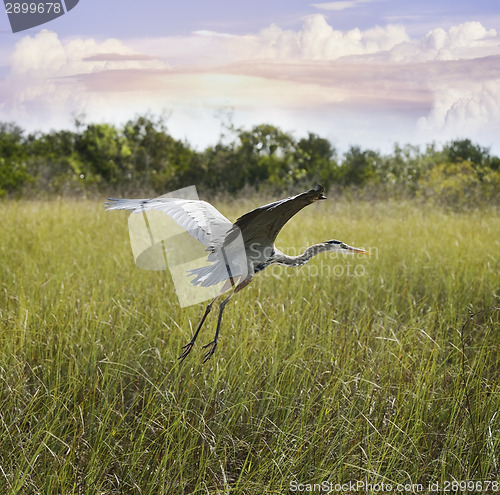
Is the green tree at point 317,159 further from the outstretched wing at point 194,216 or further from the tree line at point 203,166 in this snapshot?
the outstretched wing at point 194,216

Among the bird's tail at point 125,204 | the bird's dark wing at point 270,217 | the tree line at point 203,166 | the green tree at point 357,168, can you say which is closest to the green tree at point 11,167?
the tree line at point 203,166

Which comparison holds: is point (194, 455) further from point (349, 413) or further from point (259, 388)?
point (349, 413)

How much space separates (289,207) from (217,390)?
153cm

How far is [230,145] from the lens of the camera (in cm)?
1418

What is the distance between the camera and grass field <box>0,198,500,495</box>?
2.36 metres

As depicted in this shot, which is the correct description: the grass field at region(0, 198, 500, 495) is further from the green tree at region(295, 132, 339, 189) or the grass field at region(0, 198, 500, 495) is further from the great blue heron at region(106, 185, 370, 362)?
the green tree at region(295, 132, 339, 189)

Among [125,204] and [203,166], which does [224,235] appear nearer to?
[125,204]

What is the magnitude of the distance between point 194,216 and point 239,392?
1.23 m

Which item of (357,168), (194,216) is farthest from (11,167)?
(194,216)

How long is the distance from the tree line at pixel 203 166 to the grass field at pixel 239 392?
7487mm

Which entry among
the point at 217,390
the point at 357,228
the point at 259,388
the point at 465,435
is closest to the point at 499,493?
the point at 465,435

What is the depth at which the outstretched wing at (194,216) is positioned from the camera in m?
1.83

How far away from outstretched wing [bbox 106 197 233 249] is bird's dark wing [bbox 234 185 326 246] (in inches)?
3.6

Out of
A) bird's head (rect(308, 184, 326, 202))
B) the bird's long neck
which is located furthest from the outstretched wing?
bird's head (rect(308, 184, 326, 202))
